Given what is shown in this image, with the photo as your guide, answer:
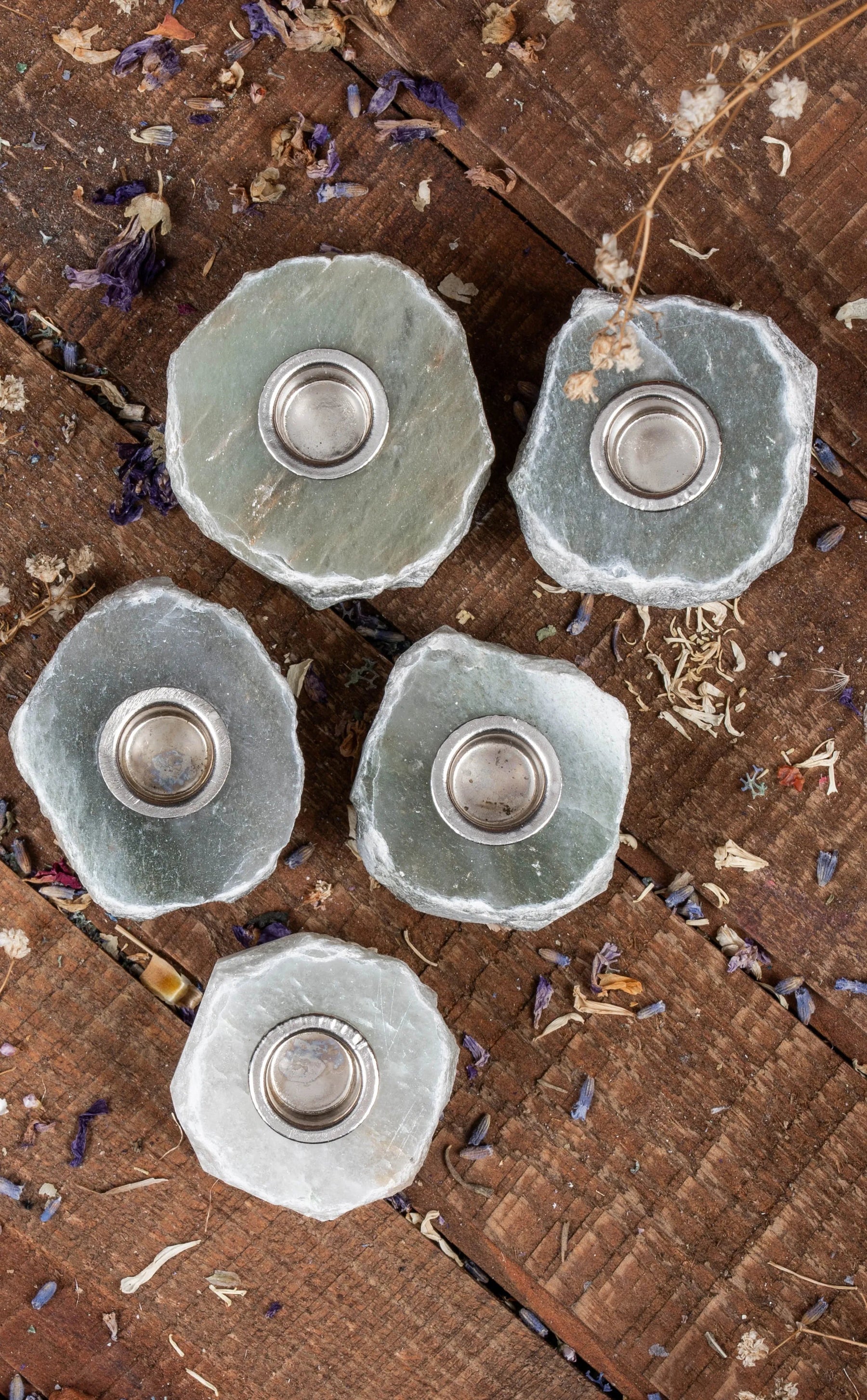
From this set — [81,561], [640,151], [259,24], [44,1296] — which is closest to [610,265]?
[640,151]

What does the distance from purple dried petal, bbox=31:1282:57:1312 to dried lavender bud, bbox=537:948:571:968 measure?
77cm

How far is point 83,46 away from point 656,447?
86cm

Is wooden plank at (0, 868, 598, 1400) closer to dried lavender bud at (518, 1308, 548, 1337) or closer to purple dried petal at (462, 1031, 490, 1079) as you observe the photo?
dried lavender bud at (518, 1308, 548, 1337)

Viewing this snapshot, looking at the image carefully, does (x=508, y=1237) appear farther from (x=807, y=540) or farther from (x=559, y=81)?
(x=559, y=81)

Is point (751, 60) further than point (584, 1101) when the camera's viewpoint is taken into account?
No

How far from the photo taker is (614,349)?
1046 mm

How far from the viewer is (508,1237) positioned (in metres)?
1.36

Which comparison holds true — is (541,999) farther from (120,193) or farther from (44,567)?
(120,193)

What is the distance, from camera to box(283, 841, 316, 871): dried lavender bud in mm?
1329

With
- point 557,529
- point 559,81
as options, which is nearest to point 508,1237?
point 557,529

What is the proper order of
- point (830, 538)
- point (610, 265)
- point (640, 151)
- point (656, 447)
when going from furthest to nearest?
point (830, 538)
point (656, 447)
point (640, 151)
point (610, 265)

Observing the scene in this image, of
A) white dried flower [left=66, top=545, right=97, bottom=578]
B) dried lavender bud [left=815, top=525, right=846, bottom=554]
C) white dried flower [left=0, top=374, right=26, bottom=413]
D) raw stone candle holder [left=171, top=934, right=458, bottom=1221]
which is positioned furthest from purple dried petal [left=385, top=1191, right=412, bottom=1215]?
white dried flower [left=0, top=374, right=26, bottom=413]

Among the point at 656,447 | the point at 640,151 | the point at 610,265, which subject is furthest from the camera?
the point at 656,447

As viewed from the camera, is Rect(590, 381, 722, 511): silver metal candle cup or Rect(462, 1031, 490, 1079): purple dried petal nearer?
Rect(590, 381, 722, 511): silver metal candle cup
